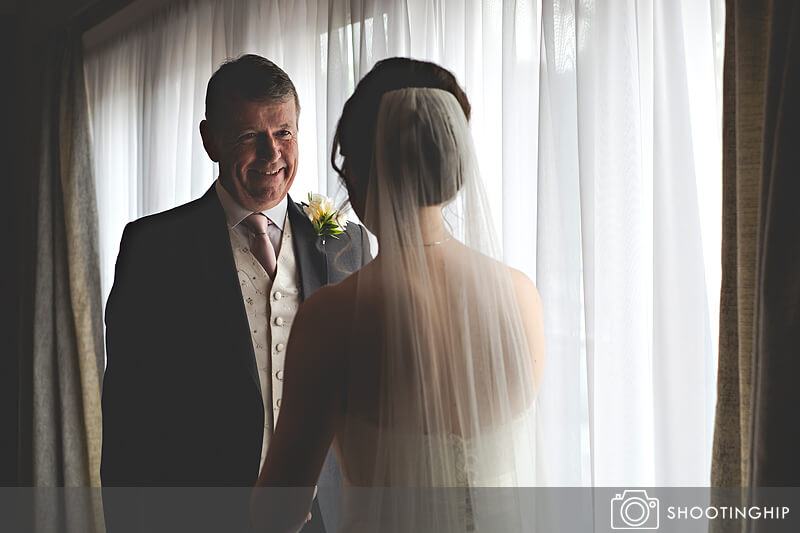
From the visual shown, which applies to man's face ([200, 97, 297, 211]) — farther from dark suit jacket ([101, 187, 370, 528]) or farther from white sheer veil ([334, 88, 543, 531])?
white sheer veil ([334, 88, 543, 531])

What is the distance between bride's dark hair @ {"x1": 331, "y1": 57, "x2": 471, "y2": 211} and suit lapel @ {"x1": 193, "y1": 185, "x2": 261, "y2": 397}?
1.74 ft

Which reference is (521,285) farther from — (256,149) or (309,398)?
(256,149)

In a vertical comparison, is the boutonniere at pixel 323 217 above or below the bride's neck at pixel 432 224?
above

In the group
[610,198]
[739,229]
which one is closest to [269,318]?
[610,198]

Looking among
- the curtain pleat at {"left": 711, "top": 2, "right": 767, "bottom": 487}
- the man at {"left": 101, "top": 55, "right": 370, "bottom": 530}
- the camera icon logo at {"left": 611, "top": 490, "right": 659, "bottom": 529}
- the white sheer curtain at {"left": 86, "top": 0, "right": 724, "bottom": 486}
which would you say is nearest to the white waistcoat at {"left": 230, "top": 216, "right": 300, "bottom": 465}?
the man at {"left": 101, "top": 55, "right": 370, "bottom": 530}

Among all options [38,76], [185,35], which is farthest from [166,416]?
[38,76]

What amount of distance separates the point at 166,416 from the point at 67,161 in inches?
76.6

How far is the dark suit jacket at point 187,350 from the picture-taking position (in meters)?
1.56

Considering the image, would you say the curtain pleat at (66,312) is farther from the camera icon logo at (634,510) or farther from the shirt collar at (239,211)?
the camera icon logo at (634,510)

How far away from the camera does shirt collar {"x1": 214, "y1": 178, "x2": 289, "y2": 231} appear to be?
1618 mm

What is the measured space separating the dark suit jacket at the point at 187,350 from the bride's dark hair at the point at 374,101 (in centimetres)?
42

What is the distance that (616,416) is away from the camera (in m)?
1.41

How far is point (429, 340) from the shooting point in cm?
110

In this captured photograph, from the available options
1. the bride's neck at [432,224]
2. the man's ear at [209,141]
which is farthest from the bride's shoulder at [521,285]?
the man's ear at [209,141]
